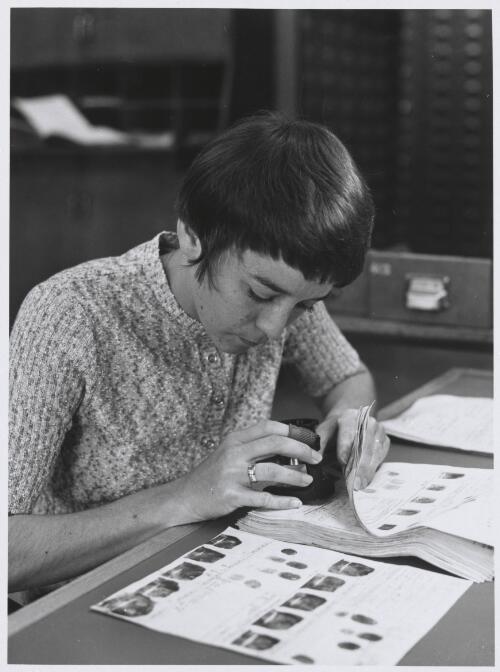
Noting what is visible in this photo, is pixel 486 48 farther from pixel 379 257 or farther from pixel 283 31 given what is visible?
pixel 379 257

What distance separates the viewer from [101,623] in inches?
36.2

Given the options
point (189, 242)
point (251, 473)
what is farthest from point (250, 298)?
point (251, 473)

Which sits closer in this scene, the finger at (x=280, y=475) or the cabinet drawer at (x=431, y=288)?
the finger at (x=280, y=475)

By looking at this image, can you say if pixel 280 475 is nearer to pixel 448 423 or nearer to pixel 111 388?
pixel 111 388

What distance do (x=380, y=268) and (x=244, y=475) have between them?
4.24ft

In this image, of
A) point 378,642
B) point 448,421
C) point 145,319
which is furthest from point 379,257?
point 378,642

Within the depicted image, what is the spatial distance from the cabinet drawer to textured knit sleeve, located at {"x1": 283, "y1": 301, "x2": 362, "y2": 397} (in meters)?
0.56

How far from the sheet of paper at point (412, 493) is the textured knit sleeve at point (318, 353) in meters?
0.40

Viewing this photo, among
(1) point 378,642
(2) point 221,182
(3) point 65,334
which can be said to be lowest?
(1) point 378,642

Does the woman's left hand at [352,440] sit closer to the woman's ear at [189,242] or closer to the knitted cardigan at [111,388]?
the knitted cardigan at [111,388]

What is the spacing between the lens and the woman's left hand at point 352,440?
1.33 m

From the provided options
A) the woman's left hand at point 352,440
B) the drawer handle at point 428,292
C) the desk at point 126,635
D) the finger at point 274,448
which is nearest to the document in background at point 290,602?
the desk at point 126,635

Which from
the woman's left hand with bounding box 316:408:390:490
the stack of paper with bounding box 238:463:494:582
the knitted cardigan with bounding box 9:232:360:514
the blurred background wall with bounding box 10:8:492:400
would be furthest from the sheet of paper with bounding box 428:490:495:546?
the blurred background wall with bounding box 10:8:492:400

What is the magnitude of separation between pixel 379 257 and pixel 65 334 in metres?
1.27
